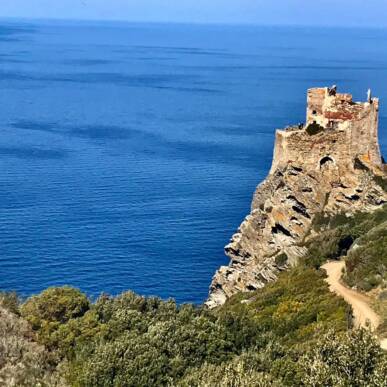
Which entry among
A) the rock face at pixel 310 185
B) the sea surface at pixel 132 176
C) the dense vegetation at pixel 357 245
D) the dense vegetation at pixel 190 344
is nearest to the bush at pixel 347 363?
the dense vegetation at pixel 190 344

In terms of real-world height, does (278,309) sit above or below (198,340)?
above

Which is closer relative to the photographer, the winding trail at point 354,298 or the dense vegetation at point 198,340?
the dense vegetation at point 198,340

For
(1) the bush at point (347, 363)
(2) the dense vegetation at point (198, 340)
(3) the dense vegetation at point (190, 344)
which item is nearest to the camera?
(1) the bush at point (347, 363)

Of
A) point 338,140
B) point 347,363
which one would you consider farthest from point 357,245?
point 347,363

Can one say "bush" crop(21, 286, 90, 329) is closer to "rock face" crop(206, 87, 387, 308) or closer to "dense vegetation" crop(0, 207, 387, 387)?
"dense vegetation" crop(0, 207, 387, 387)

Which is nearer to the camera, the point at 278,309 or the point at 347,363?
the point at 347,363

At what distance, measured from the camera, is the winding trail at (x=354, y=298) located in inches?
875

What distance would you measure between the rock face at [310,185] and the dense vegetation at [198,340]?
814cm

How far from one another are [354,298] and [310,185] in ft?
42.9

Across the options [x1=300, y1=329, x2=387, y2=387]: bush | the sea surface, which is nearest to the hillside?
[x1=300, y1=329, x2=387, y2=387]: bush

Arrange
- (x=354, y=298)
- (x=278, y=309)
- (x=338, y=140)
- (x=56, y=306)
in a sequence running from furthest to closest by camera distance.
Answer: (x=338, y=140)
(x=278, y=309)
(x=354, y=298)
(x=56, y=306)

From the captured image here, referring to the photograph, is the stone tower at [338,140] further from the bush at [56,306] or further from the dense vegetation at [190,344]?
the bush at [56,306]

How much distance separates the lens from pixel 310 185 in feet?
123

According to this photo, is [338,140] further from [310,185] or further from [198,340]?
[198,340]
